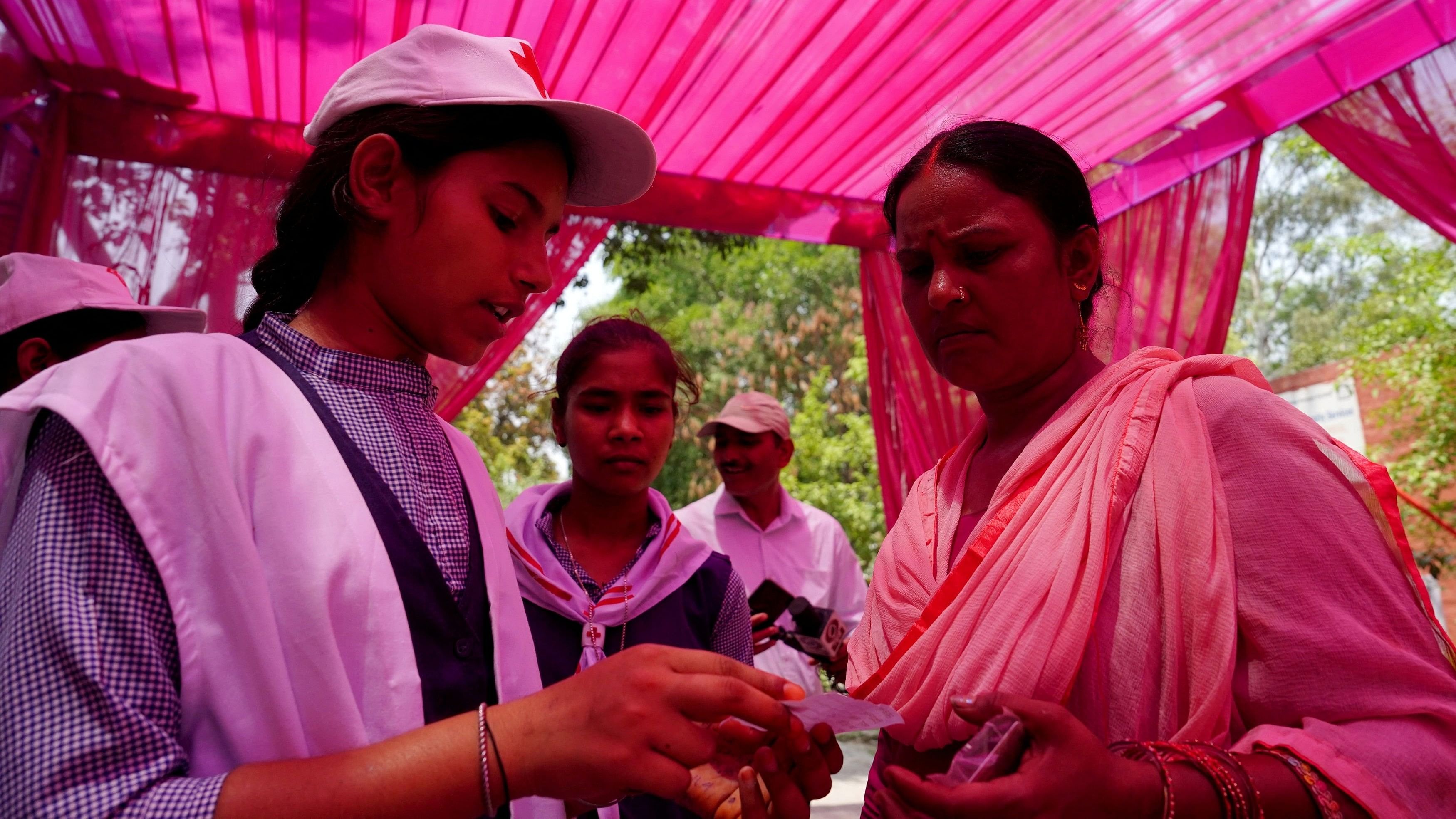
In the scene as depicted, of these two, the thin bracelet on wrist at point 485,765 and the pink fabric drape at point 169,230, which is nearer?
the thin bracelet on wrist at point 485,765

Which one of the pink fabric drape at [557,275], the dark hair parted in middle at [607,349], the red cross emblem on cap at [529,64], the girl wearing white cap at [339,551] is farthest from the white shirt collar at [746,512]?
the red cross emblem on cap at [529,64]

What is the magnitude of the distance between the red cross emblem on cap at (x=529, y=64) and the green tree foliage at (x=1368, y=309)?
763 centimetres

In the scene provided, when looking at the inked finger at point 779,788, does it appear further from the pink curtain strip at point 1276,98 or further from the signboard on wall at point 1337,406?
the signboard on wall at point 1337,406

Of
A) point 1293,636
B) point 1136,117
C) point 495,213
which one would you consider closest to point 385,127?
point 495,213

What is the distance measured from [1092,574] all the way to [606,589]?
1.43 meters

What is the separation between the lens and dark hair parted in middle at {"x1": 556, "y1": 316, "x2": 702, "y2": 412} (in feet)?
8.65

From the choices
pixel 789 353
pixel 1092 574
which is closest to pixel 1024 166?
pixel 1092 574

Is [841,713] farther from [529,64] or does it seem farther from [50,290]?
[50,290]

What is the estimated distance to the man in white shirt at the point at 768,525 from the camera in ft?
15.9

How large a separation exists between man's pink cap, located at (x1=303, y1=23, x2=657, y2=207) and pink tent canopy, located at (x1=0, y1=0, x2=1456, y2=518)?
2352mm

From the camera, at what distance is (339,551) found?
3.40ft

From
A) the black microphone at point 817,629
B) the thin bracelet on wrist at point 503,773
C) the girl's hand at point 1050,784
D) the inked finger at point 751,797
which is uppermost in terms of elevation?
the girl's hand at point 1050,784

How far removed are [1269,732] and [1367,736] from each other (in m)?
0.10

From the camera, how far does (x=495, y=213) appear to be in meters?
1.31
